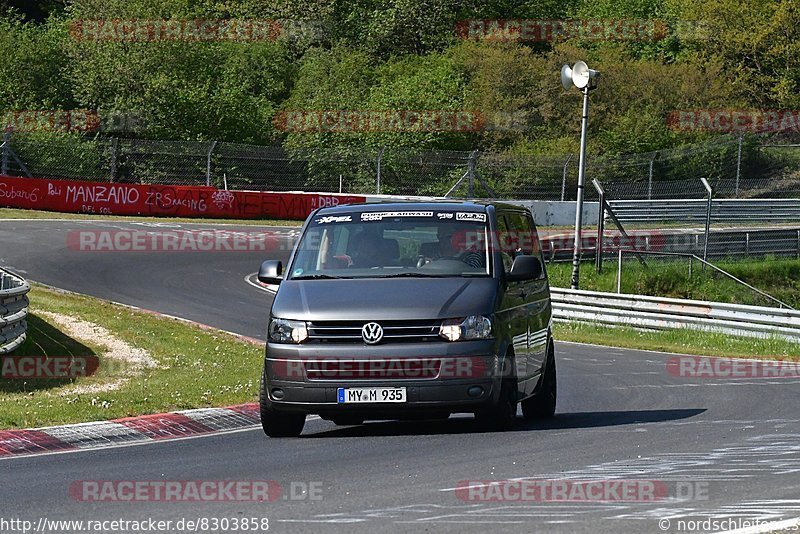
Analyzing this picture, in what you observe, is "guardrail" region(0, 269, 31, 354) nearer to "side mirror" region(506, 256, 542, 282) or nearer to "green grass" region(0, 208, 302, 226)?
"side mirror" region(506, 256, 542, 282)

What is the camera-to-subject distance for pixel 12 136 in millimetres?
41594

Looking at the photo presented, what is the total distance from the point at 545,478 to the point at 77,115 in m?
46.1

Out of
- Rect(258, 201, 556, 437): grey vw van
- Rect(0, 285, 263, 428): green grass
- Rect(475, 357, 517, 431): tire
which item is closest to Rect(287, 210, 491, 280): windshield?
Rect(258, 201, 556, 437): grey vw van

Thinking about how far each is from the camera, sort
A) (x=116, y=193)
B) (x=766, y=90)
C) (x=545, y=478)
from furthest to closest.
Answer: (x=766, y=90)
(x=116, y=193)
(x=545, y=478)

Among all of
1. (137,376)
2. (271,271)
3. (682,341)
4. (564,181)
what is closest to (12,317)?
(137,376)

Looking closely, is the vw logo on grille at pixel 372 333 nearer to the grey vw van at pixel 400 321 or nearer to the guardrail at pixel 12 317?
the grey vw van at pixel 400 321

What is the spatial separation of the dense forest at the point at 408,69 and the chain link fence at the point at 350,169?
316 inches

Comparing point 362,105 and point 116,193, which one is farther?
point 362,105

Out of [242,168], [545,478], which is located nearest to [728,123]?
[242,168]

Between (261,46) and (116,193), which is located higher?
(261,46)

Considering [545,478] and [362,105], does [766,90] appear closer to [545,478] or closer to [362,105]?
[362,105]

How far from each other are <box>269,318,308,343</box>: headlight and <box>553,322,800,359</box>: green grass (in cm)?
1269

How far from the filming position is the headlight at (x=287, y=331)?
→ 1066cm

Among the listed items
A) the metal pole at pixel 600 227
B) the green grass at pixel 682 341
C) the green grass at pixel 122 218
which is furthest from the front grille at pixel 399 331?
the green grass at pixel 122 218
